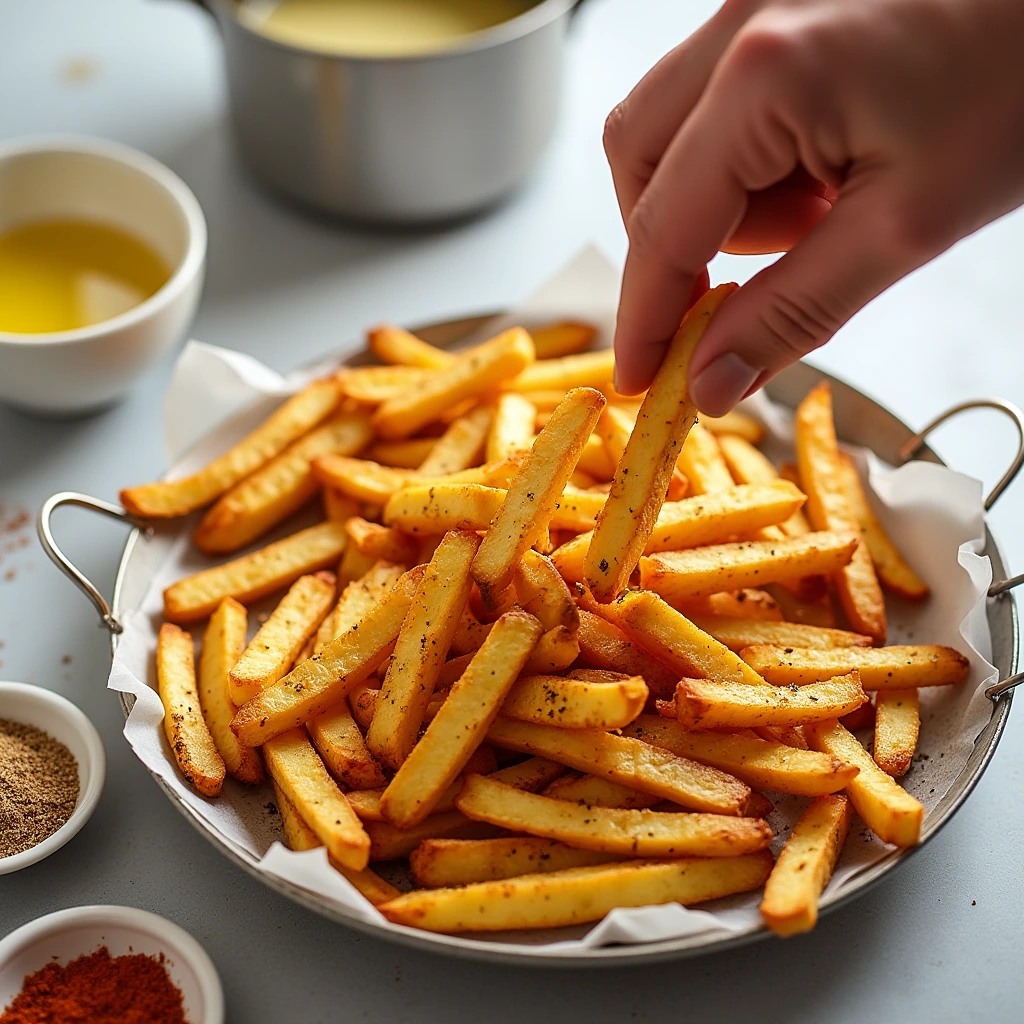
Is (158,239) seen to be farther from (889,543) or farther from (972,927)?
(972,927)

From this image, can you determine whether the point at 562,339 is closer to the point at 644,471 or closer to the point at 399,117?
the point at 399,117

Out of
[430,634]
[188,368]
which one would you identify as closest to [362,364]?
[188,368]

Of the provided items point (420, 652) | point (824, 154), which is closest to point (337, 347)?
point (420, 652)

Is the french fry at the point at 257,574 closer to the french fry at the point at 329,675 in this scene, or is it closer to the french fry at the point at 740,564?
the french fry at the point at 329,675

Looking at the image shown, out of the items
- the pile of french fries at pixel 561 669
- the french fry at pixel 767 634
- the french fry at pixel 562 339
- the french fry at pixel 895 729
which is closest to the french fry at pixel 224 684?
the pile of french fries at pixel 561 669

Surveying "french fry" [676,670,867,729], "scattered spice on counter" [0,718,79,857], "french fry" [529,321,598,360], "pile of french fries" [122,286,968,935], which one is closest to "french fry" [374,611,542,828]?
"pile of french fries" [122,286,968,935]

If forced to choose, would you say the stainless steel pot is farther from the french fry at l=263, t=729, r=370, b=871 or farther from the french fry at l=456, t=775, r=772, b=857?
the french fry at l=456, t=775, r=772, b=857
